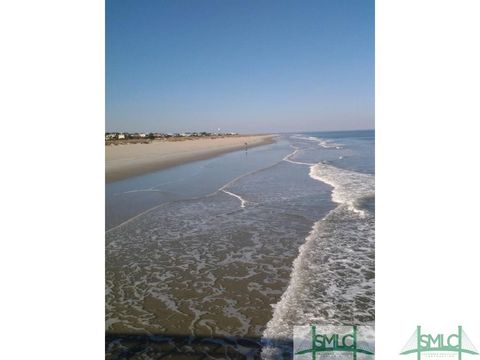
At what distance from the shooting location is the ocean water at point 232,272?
276 centimetres

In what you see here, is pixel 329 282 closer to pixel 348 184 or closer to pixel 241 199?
pixel 241 199

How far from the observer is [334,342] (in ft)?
8.89
